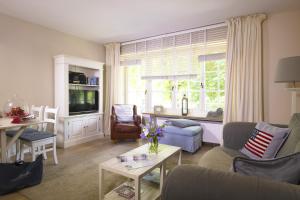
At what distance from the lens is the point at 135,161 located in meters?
1.96

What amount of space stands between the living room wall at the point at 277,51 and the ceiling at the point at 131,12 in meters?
0.21

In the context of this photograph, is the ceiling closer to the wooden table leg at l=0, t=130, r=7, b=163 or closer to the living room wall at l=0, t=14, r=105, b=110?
the living room wall at l=0, t=14, r=105, b=110

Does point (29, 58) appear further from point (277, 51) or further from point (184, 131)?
point (277, 51)

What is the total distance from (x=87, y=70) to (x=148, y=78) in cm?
158

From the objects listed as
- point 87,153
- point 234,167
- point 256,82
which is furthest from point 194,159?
point 234,167

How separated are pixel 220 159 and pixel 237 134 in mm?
557

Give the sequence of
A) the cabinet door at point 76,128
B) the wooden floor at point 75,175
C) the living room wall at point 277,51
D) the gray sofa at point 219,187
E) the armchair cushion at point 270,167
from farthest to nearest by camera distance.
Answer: the cabinet door at point 76,128, the living room wall at point 277,51, the wooden floor at point 75,175, the armchair cushion at point 270,167, the gray sofa at point 219,187

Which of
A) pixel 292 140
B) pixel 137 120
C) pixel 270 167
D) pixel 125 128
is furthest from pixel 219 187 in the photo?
pixel 137 120

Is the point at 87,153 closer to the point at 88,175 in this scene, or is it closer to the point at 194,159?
the point at 88,175

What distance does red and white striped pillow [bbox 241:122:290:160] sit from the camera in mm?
1760

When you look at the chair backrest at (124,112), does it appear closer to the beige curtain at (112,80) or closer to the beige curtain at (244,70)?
the beige curtain at (112,80)

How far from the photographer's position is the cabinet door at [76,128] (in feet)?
12.7

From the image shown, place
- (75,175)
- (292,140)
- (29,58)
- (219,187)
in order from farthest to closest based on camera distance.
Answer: (29,58)
(75,175)
(292,140)
(219,187)

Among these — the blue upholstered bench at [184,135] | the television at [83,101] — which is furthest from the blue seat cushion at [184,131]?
the television at [83,101]
